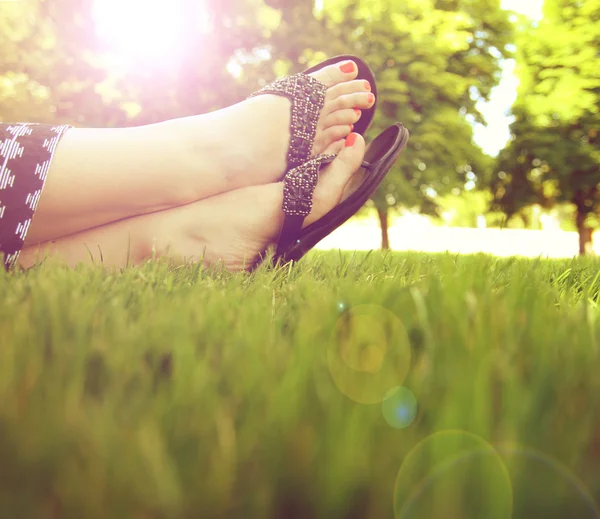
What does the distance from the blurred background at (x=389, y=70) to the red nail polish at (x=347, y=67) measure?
4.85 m

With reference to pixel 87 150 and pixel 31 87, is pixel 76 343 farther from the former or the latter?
pixel 31 87

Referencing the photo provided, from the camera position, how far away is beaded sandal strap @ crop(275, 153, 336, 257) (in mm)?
1875

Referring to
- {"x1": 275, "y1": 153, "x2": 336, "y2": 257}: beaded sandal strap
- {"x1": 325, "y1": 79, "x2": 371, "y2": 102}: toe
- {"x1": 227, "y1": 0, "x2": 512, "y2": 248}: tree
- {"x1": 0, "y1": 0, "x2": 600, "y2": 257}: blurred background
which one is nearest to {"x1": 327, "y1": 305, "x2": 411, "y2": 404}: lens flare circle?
{"x1": 275, "y1": 153, "x2": 336, "y2": 257}: beaded sandal strap

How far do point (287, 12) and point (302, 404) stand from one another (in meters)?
10.2

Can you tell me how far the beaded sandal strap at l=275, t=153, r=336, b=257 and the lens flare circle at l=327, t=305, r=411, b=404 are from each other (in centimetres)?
119

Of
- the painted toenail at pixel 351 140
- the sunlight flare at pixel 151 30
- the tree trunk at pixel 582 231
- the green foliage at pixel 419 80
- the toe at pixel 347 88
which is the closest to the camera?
the painted toenail at pixel 351 140

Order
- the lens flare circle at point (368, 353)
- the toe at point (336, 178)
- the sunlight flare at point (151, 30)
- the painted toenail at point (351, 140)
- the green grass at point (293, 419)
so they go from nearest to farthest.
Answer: the green grass at point (293, 419) < the lens flare circle at point (368, 353) < the toe at point (336, 178) < the painted toenail at point (351, 140) < the sunlight flare at point (151, 30)

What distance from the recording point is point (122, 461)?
0.32 m

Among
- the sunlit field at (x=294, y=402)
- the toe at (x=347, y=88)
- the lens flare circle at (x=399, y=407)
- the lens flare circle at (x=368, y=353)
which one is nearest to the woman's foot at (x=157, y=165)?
the toe at (x=347, y=88)

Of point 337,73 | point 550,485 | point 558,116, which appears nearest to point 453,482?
point 550,485

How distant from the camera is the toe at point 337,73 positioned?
8.10 ft

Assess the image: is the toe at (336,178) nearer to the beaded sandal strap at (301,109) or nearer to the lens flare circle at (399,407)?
the beaded sandal strap at (301,109)

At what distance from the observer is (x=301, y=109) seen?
7.06ft

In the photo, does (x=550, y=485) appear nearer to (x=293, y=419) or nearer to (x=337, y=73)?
(x=293, y=419)
